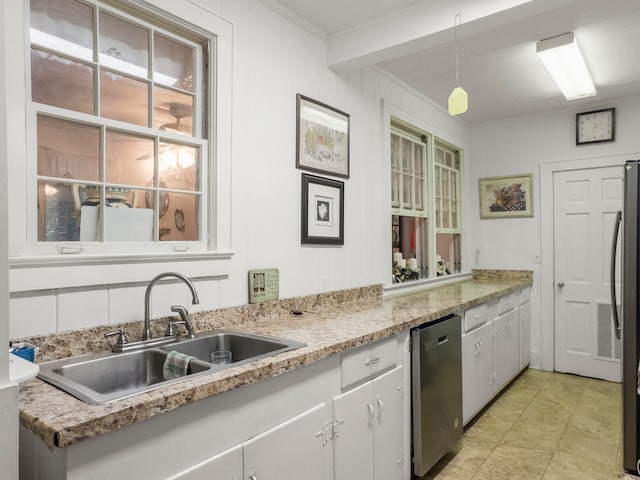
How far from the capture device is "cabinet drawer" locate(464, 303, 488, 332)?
2.73 m

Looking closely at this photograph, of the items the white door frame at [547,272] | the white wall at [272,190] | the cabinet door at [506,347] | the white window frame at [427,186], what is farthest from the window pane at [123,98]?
the white door frame at [547,272]

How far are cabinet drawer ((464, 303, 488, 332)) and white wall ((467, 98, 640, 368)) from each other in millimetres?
1576

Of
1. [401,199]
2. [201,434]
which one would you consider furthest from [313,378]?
[401,199]

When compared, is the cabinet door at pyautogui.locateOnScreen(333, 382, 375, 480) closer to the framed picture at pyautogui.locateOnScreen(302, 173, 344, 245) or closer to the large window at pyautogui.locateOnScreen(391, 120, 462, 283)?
the framed picture at pyautogui.locateOnScreen(302, 173, 344, 245)

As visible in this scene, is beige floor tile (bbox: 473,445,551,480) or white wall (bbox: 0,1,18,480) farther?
beige floor tile (bbox: 473,445,551,480)

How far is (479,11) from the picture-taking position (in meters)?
2.02

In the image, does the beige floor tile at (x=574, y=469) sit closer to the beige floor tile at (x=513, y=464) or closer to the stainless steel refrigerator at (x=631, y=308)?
the beige floor tile at (x=513, y=464)

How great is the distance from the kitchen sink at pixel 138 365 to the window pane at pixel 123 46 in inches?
43.6

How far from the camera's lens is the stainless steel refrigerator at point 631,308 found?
2.10 metres

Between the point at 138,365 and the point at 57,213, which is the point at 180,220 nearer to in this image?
the point at 57,213

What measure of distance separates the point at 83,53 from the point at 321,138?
4.38ft

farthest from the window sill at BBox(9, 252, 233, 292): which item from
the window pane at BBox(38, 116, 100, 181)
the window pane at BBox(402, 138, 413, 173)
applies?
the window pane at BBox(402, 138, 413, 173)

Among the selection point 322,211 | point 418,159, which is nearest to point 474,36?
point 418,159

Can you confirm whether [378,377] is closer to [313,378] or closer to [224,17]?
[313,378]
